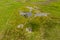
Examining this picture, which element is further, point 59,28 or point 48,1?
point 48,1

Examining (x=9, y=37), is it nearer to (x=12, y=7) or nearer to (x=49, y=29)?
(x=49, y=29)

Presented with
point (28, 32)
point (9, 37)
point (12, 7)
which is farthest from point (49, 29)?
point (12, 7)

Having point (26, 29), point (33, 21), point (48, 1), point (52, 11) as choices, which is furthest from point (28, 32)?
point (48, 1)

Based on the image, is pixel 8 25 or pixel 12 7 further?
pixel 12 7

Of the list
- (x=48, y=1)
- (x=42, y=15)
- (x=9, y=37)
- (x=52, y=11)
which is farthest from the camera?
(x=48, y=1)

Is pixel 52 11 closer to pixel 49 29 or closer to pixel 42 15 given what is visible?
pixel 42 15

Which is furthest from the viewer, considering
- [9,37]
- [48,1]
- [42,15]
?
[48,1]

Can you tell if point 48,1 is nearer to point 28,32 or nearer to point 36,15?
point 36,15

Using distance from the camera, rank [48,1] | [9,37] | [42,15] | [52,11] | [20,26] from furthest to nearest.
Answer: [48,1] → [52,11] → [42,15] → [20,26] → [9,37]
